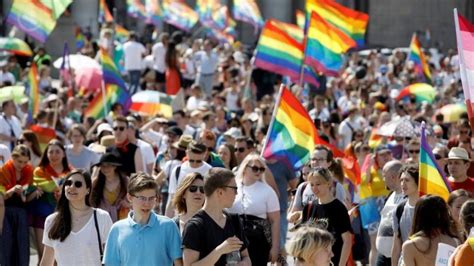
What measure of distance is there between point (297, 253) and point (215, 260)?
1576 millimetres

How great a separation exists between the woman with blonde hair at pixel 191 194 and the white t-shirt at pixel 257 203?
4.21 ft

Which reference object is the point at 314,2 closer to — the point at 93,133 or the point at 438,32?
the point at 93,133

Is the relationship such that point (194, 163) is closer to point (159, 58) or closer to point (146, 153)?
point (146, 153)

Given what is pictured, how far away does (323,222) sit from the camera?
9414mm

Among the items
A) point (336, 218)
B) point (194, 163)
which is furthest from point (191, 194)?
point (194, 163)

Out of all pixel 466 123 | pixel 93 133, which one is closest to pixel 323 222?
pixel 466 123

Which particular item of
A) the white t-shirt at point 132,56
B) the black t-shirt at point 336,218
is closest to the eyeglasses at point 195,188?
the black t-shirt at point 336,218

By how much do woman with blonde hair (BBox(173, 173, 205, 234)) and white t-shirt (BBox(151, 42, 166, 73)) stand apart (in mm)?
18988

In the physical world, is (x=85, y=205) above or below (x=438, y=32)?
below

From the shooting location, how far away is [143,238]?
8.49 m

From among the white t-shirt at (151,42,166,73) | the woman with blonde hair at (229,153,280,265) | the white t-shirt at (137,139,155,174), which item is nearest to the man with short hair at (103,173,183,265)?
the woman with blonde hair at (229,153,280,265)

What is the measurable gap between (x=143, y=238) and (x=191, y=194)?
956 millimetres

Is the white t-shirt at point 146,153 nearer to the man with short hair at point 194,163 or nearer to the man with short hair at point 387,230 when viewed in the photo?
the man with short hair at point 194,163

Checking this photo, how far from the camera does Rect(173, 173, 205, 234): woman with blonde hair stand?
9359 millimetres
